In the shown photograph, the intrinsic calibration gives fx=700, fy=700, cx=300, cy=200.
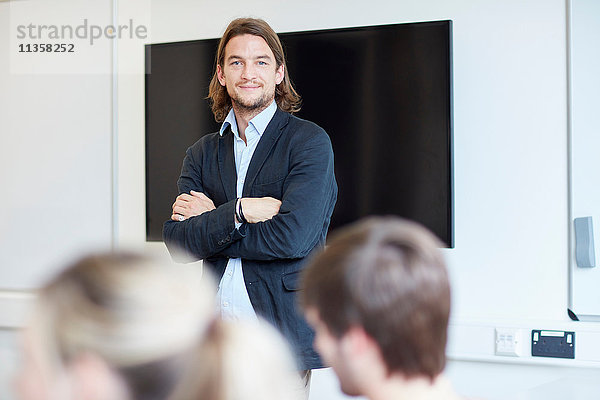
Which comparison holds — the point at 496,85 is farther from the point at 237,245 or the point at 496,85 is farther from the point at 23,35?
the point at 23,35

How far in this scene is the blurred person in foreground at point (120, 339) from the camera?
75cm

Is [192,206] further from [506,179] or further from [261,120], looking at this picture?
[506,179]

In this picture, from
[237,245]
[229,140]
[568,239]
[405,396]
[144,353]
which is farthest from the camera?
[568,239]

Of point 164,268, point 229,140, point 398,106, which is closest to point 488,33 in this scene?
point 398,106

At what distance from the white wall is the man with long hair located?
87cm

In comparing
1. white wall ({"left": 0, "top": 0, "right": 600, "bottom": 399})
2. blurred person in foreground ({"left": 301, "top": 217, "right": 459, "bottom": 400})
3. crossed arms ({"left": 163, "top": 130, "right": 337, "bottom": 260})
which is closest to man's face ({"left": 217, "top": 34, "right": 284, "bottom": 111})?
crossed arms ({"left": 163, "top": 130, "right": 337, "bottom": 260})

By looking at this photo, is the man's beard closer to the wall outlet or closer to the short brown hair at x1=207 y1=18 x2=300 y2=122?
the short brown hair at x1=207 y1=18 x2=300 y2=122

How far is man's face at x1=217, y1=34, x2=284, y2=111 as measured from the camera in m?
2.42

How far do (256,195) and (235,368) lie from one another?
155cm

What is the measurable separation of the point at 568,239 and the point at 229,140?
147 cm

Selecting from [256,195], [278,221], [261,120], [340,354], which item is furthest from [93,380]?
[261,120]

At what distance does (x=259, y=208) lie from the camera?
2.26 m

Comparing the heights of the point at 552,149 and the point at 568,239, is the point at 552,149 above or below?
above

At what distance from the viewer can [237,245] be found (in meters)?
2.25
